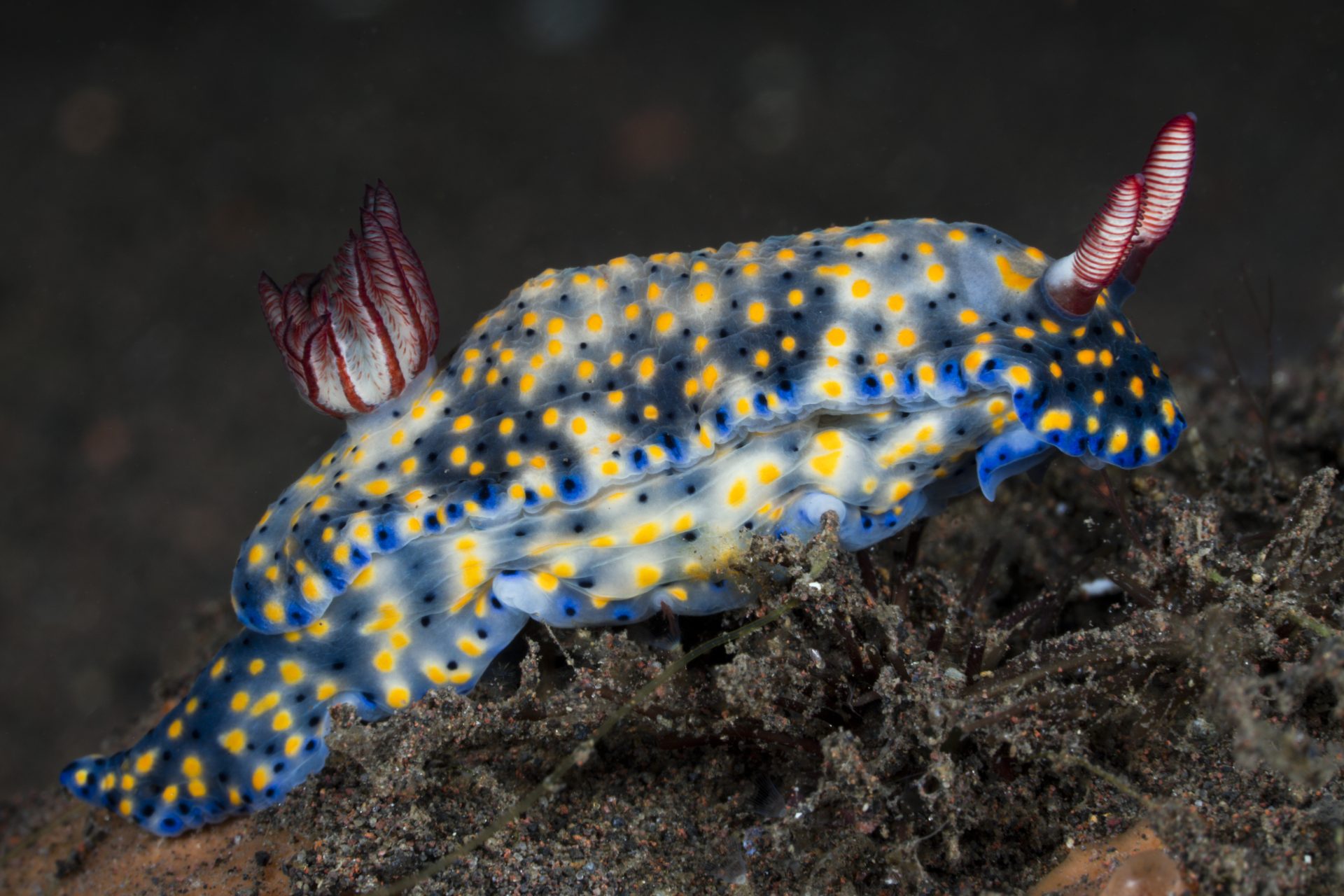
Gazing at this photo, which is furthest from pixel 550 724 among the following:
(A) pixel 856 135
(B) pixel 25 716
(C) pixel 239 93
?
(C) pixel 239 93

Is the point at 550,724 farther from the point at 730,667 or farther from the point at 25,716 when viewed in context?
the point at 25,716

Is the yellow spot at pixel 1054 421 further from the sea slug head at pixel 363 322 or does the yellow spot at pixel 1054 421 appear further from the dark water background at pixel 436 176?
the dark water background at pixel 436 176

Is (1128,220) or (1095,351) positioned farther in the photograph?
(1095,351)

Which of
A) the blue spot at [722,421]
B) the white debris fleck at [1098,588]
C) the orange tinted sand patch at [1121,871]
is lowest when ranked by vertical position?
the white debris fleck at [1098,588]

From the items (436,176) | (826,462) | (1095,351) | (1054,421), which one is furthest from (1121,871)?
(436,176)

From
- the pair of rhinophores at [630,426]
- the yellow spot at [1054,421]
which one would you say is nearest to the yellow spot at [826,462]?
the pair of rhinophores at [630,426]

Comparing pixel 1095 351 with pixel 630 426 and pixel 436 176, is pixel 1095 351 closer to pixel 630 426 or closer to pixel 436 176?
pixel 630 426
